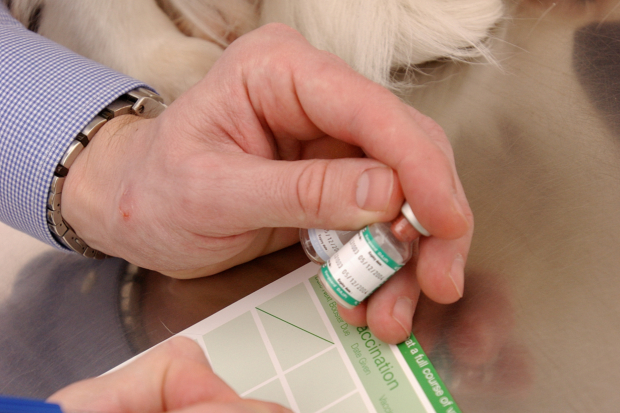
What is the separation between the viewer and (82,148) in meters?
0.54

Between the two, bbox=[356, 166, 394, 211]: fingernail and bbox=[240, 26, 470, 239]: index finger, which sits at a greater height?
bbox=[240, 26, 470, 239]: index finger

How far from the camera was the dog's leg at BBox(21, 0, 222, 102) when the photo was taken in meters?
0.68

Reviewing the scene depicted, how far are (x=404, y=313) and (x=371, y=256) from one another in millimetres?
100

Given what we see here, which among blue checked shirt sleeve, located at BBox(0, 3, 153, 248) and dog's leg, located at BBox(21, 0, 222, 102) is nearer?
blue checked shirt sleeve, located at BBox(0, 3, 153, 248)

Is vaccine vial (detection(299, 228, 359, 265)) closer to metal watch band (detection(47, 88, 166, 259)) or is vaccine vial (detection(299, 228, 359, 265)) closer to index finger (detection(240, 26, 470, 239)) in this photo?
index finger (detection(240, 26, 470, 239))

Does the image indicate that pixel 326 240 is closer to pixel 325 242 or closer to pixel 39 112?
pixel 325 242

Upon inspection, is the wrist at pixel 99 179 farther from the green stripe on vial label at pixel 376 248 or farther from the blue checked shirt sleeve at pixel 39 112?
the green stripe on vial label at pixel 376 248

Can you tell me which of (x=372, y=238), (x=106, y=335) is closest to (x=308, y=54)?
(x=372, y=238)

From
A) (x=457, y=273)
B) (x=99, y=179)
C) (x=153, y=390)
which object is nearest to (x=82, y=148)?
(x=99, y=179)

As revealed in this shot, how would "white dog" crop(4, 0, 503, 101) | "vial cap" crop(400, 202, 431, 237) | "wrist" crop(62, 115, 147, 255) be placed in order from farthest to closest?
"white dog" crop(4, 0, 503, 101) < "wrist" crop(62, 115, 147, 255) < "vial cap" crop(400, 202, 431, 237)

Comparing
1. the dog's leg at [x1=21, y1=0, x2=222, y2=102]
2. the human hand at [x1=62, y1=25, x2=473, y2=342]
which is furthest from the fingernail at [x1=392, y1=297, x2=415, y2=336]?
the dog's leg at [x1=21, y1=0, x2=222, y2=102]

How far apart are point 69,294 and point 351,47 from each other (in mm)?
539

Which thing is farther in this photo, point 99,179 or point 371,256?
point 99,179

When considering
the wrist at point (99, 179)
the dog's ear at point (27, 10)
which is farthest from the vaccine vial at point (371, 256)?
the dog's ear at point (27, 10)
